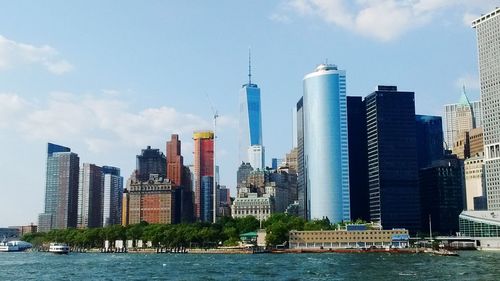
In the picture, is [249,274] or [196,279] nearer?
[196,279]

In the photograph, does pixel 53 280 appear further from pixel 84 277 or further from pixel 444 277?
pixel 444 277

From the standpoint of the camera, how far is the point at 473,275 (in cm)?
11288

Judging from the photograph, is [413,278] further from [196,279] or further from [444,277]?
[196,279]

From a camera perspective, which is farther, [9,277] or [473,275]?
[9,277]

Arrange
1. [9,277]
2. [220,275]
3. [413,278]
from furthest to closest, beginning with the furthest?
[9,277] < [220,275] < [413,278]

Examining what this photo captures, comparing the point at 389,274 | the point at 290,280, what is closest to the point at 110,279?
the point at 290,280

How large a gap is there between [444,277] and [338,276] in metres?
18.2

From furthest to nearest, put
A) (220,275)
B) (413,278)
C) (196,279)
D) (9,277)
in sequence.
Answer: (9,277), (220,275), (196,279), (413,278)

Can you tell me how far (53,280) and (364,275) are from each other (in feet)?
186

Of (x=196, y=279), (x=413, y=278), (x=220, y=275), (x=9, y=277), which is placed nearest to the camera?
(x=413, y=278)

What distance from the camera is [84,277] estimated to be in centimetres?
12494

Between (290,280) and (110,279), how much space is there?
33391 millimetres

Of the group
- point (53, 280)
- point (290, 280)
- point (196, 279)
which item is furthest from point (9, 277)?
point (290, 280)

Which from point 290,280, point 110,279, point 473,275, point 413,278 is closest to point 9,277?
point 110,279
